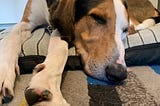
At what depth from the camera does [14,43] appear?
1136 mm

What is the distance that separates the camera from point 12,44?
1116 mm

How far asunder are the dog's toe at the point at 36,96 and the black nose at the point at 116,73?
272 millimetres

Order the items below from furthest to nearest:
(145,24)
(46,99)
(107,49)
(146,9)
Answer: (146,9)
(145,24)
(107,49)
(46,99)

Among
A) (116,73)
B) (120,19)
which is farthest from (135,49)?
(116,73)

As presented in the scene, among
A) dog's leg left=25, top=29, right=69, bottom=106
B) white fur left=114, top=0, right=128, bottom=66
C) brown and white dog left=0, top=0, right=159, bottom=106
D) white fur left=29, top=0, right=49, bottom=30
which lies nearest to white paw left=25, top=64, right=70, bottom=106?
dog's leg left=25, top=29, right=69, bottom=106

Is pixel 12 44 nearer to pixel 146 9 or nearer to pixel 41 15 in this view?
pixel 41 15

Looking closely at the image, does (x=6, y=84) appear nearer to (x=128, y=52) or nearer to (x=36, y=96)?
(x=36, y=96)

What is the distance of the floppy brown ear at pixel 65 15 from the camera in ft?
3.74

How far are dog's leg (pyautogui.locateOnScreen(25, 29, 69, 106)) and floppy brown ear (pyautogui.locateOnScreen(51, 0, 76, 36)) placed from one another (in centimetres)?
9

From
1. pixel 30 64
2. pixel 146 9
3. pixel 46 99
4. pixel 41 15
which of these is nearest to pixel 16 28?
pixel 41 15

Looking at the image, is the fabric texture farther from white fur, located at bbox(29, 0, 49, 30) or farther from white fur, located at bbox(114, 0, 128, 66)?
white fur, located at bbox(29, 0, 49, 30)

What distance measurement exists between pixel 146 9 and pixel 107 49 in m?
1.16

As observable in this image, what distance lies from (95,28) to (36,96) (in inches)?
18.3

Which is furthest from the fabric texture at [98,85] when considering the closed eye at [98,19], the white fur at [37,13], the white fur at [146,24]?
the white fur at [146,24]
